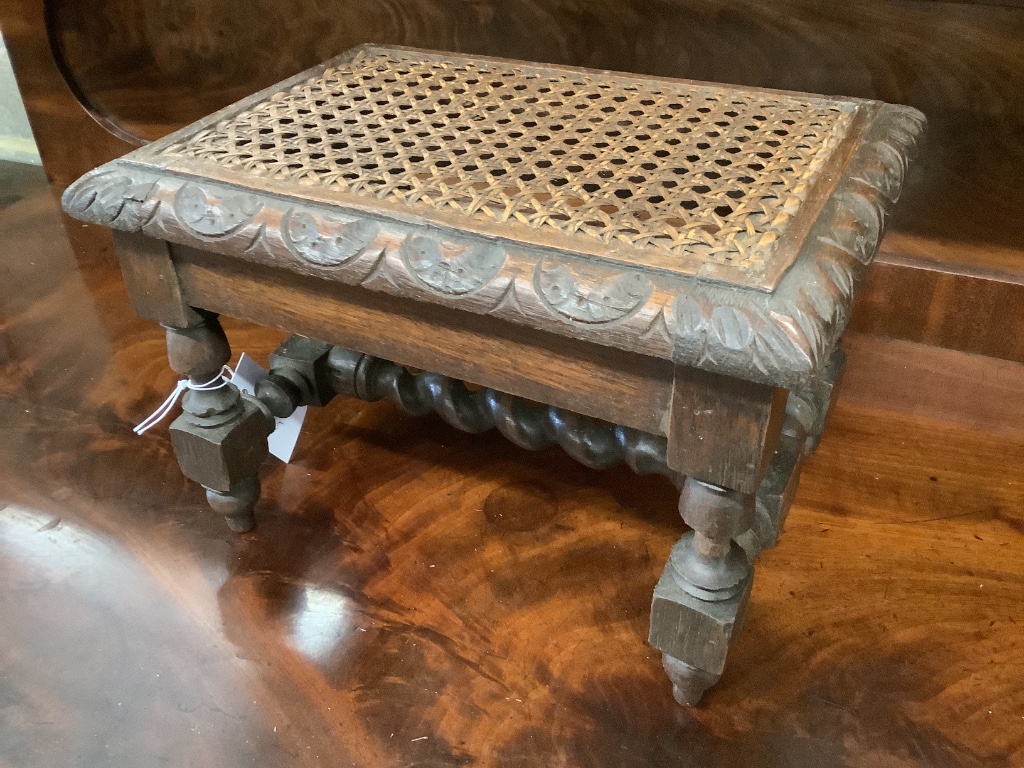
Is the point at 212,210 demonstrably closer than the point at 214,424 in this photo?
Yes

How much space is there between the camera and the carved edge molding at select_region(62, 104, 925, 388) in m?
0.46

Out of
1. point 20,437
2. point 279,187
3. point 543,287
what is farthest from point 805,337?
point 20,437

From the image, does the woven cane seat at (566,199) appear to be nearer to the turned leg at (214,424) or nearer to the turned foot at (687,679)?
the turned leg at (214,424)

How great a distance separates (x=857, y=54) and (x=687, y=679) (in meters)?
0.68

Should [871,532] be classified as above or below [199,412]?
below

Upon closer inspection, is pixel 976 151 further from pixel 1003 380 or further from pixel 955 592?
pixel 955 592

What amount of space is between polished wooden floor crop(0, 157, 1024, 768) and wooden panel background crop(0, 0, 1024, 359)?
111 millimetres

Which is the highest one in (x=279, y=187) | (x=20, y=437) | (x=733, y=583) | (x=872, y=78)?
(x=279, y=187)

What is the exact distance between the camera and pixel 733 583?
0.61 metres

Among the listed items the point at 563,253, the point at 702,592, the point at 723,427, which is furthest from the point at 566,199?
the point at 702,592

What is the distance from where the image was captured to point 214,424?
0.75 metres

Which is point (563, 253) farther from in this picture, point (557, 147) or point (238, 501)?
point (238, 501)

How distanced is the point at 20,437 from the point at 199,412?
37 cm

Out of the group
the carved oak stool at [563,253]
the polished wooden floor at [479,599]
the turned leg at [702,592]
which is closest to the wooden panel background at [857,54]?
the polished wooden floor at [479,599]
